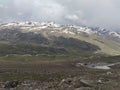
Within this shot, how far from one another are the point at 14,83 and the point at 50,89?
75.3 ft

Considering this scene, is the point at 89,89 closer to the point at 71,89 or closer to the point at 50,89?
the point at 71,89

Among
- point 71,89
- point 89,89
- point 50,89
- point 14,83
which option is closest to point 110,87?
point 89,89

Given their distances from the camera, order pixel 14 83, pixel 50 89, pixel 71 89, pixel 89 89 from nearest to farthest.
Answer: pixel 89 89 < pixel 71 89 < pixel 50 89 < pixel 14 83

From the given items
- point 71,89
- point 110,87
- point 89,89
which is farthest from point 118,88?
point 71,89

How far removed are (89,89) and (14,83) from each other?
29.9 metres

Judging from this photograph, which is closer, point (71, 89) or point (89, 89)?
point (89, 89)

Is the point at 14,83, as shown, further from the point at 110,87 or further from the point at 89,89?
the point at 110,87

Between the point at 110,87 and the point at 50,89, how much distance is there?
11851mm

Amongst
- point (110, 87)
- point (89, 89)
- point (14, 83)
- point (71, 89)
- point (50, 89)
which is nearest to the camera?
point (110, 87)

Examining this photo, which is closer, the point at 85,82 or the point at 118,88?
the point at 118,88

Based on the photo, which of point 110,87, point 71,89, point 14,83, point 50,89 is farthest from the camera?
point 14,83

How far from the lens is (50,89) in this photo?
3384cm

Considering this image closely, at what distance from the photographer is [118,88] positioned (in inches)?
920

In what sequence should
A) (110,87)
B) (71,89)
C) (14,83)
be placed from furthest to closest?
1. (14,83)
2. (71,89)
3. (110,87)
